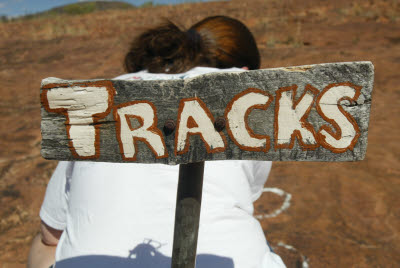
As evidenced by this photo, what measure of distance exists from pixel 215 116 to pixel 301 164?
10.9 ft

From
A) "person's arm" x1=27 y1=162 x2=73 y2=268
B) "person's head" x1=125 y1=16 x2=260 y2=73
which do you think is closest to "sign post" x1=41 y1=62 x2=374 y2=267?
"person's arm" x1=27 y1=162 x2=73 y2=268

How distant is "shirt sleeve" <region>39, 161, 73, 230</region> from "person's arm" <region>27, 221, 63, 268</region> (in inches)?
2.1

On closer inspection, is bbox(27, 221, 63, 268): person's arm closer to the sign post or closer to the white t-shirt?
the white t-shirt

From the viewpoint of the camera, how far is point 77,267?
0.95 m

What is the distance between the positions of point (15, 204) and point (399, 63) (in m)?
7.05

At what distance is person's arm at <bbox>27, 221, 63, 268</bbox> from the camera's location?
4.24 feet

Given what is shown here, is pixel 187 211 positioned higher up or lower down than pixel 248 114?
lower down

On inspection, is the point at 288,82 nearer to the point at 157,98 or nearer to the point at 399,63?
the point at 157,98

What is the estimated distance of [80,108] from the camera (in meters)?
0.72

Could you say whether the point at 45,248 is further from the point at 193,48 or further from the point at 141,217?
the point at 193,48

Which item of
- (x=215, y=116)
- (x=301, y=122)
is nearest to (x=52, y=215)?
(x=215, y=116)

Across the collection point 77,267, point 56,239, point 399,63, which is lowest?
point 399,63

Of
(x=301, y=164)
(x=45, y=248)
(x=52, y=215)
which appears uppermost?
(x=52, y=215)

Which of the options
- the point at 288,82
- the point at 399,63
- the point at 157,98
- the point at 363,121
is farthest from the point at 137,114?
the point at 399,63
